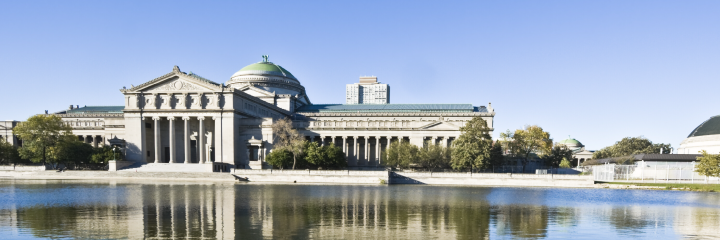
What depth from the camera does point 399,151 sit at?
8056 centimetres

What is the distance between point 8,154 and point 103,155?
1702cm

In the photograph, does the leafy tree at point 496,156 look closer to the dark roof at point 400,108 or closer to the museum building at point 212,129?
the museum building at point 212,129

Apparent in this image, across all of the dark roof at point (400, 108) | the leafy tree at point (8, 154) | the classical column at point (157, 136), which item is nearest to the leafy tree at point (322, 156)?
the classical column at point (157, 136)

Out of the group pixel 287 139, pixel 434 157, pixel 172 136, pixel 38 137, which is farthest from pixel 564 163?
pixel 38 137

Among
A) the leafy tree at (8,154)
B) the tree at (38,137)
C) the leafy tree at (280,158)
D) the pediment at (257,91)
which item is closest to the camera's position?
the leafy tree at (280,158)

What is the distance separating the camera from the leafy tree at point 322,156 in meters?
75.8

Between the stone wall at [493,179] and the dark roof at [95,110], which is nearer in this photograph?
the stone wall at [493,179]

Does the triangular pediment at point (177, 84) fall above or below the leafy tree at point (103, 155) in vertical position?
above

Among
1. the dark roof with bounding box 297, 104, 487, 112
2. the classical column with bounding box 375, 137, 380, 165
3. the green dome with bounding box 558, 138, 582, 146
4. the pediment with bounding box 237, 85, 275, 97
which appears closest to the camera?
the classical column with bounding box 375, 137, 380, 165

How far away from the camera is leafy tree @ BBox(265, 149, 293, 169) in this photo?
74750mm

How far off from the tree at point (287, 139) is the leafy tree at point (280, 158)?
775mm

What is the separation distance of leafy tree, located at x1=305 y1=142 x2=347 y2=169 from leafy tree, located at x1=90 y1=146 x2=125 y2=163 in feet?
102

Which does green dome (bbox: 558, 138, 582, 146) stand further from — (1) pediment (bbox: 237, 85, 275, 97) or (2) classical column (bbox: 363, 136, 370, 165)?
(1) pediment (bbox: 237, 85, 275, 97)

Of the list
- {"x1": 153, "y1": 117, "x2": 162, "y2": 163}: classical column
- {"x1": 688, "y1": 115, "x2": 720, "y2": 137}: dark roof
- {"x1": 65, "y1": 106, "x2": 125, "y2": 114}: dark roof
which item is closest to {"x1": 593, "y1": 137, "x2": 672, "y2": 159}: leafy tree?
{"x1": 688, "y1": 115, "x2": 720, "y2": 137}: dark roof
